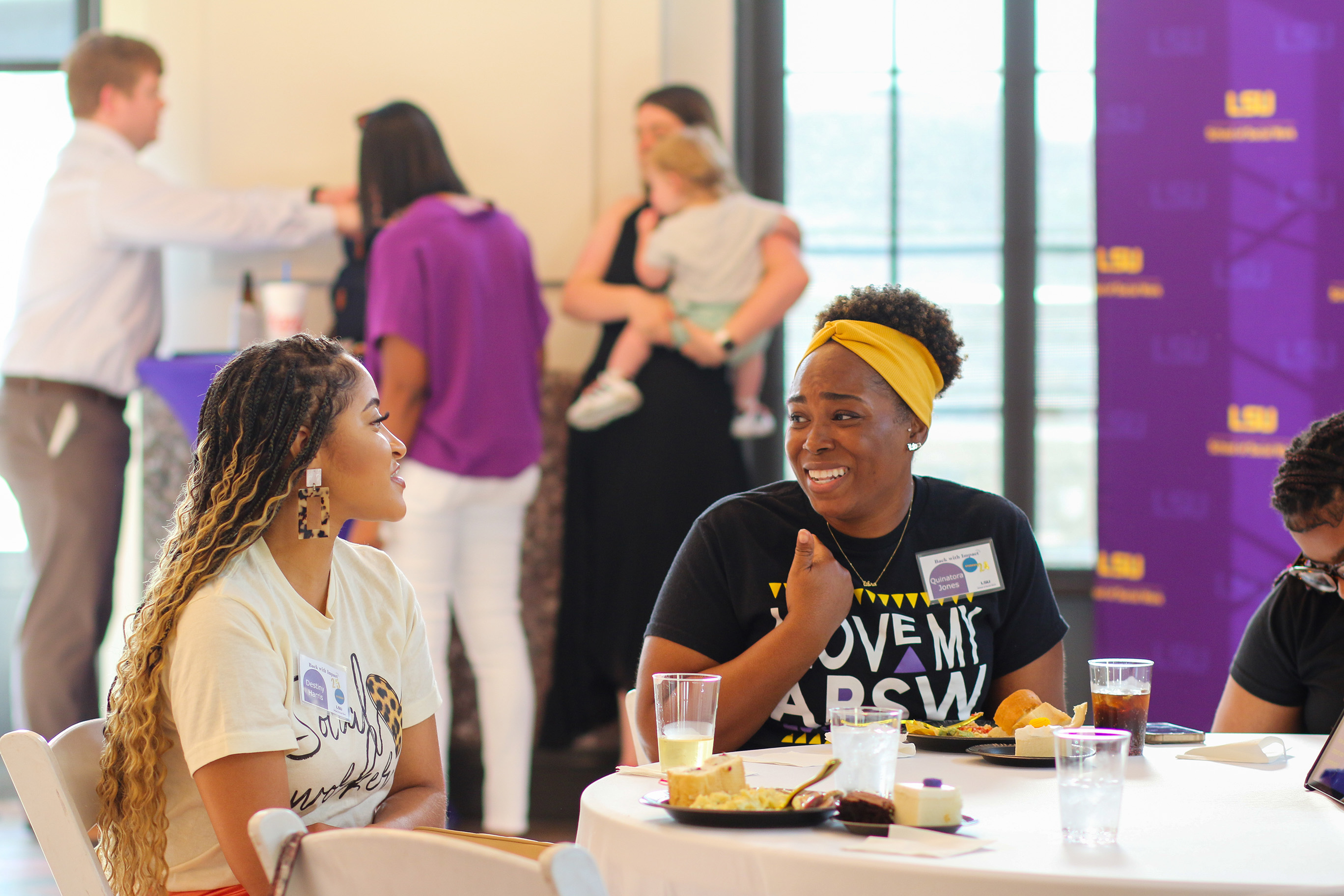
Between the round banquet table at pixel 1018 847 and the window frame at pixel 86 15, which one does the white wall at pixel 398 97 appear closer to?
the window frame at pixel 86 15

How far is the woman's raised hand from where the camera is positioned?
1.72m

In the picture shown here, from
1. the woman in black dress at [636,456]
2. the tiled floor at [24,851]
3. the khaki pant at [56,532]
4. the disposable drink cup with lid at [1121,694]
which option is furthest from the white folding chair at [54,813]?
the khaki pant at [56,532]

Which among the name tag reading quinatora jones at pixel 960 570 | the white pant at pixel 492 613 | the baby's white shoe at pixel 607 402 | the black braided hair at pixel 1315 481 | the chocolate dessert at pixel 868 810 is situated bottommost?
the white pant at pixel 492 613

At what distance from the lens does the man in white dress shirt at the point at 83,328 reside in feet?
12.1

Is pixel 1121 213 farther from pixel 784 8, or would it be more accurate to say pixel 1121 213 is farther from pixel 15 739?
pixel 15 739

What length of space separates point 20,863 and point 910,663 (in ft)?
9.08

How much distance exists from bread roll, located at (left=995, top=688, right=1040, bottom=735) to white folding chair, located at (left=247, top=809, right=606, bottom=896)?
32.0 inches

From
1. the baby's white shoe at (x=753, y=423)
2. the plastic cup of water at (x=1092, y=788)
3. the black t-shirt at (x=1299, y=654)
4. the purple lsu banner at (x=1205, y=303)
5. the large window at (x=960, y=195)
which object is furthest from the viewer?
the large window at (x=960, y=195)

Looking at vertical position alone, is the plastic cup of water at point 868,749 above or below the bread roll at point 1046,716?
above

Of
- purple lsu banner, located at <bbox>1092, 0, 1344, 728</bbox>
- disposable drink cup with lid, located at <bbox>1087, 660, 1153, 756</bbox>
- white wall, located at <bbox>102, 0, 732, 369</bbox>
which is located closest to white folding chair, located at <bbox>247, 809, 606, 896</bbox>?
disposable drink cup with lid, located at <bbox>1087, 660, 1153, 756</bbox>

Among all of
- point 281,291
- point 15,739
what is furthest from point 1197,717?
point 15,739

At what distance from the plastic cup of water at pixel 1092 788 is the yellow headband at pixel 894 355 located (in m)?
0.87

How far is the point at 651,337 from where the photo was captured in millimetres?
3654

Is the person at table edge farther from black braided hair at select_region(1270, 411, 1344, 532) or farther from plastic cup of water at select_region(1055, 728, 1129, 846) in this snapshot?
plastic cup of water at select_region(1055, 728, 1129, 846)
